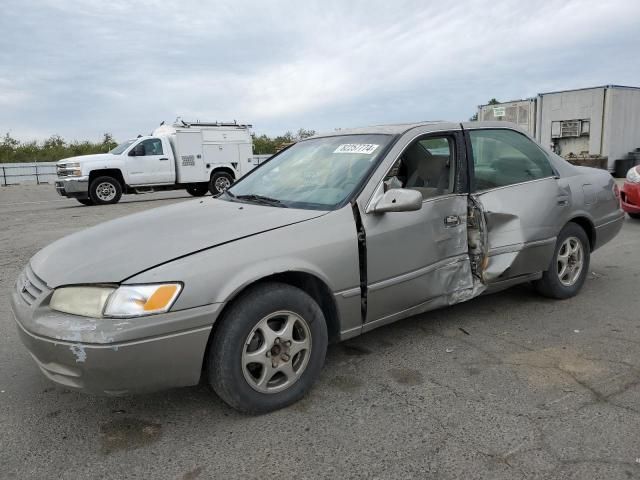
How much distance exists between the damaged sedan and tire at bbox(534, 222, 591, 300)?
0.01m

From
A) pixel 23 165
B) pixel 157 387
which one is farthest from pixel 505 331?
pixel 23 165

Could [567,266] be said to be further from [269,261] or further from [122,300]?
[122,300]

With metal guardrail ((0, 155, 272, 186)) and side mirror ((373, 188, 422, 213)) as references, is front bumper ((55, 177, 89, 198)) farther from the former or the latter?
metal guardrail ((0, 155, 272, 186))

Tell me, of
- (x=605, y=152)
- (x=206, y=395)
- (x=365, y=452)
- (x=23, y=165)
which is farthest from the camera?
(x=23, y=165)

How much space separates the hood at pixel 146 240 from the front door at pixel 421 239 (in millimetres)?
480

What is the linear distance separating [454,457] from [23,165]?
31.9 m

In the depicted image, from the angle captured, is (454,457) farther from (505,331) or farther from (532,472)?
(505,331)

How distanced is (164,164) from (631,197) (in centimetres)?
1240

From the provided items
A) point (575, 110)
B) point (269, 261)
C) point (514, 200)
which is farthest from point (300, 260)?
point (575, 110)

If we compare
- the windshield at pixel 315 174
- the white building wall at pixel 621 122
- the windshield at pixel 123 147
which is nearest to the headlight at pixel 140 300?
the windshield at pixel 315 174

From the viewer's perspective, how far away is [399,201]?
9.93ft

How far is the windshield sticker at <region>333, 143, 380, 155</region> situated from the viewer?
348 cm

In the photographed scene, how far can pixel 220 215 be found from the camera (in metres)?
3.16

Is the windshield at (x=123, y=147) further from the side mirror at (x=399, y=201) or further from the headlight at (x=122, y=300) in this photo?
the headlight at (x=122, y=300)
